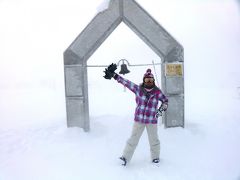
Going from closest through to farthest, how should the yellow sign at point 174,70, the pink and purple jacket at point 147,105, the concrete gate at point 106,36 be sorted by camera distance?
the pink and purple jacket at point 147,105
the concrete gate at point 106,36
the yellow sign at point 174,70

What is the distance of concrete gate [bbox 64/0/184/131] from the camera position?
734cm

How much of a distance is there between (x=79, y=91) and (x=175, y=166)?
3352 mm

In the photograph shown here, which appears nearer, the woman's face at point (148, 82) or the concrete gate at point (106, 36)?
the woman's face at point (148, 82)

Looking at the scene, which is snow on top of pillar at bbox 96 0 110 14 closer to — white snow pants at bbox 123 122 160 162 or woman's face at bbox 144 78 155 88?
woman's face at bbox 144 78 155 88

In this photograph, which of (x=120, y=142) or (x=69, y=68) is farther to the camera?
(x=69, y=68)

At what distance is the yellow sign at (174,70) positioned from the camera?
7453 mm

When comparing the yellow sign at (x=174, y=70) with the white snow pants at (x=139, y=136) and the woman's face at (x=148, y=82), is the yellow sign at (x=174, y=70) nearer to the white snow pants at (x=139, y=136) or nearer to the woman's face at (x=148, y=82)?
the woman's face at (x=148, y=82)

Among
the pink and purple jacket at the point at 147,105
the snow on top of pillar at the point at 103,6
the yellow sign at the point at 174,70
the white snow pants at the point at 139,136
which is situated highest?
the snow on top of pillar at the point at 103,6

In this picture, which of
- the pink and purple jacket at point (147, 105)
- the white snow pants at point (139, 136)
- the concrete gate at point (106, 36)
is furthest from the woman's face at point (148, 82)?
the concrete gate at point (106, 36)

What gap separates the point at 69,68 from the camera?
24.8 feet

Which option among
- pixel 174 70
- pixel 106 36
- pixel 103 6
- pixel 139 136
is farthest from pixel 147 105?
pixel 103 6

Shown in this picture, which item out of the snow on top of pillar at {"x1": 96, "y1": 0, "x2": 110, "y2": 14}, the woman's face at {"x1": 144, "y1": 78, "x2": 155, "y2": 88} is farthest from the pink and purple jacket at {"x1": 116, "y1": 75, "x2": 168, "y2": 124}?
the snow on top of pillar at {"x1": 96, "y1": 0, "x2": 110, "y2": 14}
